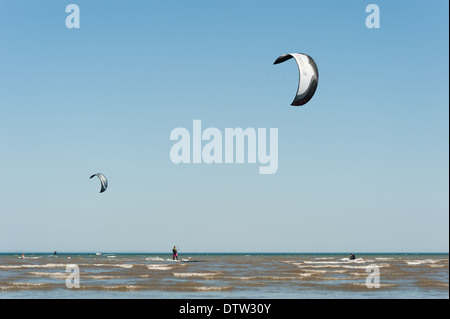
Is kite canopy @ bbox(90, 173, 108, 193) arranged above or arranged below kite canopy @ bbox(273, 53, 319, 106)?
below

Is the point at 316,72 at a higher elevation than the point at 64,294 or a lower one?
higher

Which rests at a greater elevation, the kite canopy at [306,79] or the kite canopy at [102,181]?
the kite canopy at [306,79]

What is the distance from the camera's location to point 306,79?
19.5 metres

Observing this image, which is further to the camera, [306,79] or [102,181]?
[102,181]

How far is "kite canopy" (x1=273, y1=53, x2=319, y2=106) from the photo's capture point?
19.3 metres

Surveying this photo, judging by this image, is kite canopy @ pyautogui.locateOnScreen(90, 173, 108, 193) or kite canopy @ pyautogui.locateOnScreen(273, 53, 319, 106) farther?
kite canopy @ pyautogui.locateOnScreen(90, 173, 108, 193)

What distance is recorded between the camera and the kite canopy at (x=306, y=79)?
1934 centimetres

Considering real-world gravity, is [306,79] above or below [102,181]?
above

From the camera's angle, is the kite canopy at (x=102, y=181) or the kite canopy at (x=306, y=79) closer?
the kite canopy at (x=306, y=79)

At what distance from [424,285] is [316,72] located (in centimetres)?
1188
